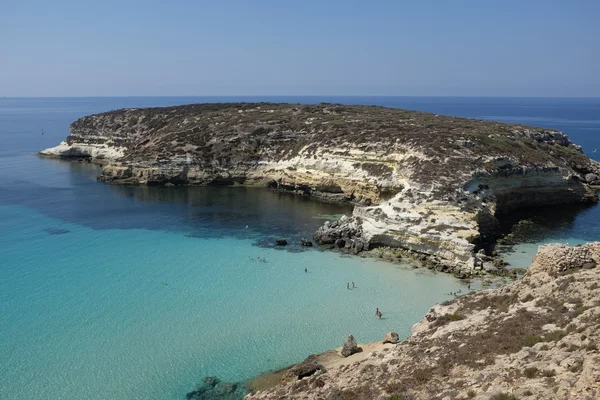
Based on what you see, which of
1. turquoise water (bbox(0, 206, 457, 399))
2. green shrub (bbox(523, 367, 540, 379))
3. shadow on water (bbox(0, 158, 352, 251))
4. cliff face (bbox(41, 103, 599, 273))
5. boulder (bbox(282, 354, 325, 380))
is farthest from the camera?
shadow on water (bbox(0, 158, 352, 251))

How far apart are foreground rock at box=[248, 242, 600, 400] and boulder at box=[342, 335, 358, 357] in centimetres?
97

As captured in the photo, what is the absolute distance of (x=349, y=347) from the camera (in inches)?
813

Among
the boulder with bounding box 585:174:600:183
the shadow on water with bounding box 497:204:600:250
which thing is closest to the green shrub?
the shadow on water with bounding box 497:204:600:250

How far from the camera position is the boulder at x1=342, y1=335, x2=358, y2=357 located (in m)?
20.6

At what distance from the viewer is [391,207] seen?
37.4 metres

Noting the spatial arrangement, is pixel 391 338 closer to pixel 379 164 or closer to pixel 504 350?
pixel 504 350

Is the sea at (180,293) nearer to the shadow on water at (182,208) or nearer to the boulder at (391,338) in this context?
the shadow on water at (182,208)

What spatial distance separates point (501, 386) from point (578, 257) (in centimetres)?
944

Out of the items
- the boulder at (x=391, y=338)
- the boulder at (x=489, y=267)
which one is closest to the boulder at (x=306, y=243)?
the boulder at (x=489, y=267)

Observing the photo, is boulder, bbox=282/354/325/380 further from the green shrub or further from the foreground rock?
the green shrub

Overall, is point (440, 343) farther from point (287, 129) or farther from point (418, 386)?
point (287, 129)

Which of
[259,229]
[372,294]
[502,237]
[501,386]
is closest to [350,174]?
[259,229]

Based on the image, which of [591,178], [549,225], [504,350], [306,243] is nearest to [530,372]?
[504,350]

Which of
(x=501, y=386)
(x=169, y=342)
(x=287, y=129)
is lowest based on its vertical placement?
(x=169, y=342)
